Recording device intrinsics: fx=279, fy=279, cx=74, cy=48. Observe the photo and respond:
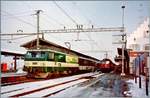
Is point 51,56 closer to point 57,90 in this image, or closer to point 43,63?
point 43,63

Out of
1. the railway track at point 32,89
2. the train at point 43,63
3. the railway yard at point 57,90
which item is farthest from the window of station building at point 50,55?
the railway track at point 32,89

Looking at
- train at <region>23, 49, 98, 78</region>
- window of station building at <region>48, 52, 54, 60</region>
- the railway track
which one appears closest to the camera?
the railway track

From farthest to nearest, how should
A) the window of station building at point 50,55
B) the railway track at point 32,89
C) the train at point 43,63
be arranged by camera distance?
the window of station building at point 50,55
the train at point 43,63
the railway track at point 32,89

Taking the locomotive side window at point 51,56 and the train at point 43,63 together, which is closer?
the train at point 43,63

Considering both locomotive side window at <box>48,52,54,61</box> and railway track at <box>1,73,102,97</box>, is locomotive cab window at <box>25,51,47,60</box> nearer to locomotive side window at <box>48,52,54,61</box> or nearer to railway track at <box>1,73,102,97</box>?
locomotive side window at <box>48,52,54,61</box>

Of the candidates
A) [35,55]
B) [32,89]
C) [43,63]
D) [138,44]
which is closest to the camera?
[32,89]

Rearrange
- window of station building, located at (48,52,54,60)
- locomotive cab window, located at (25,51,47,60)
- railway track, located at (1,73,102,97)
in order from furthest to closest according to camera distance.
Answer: window of station building, located at (48,52,54,60) → locomotive cab window, located at (25,51,47,60) → railway track, located at (1,73,102,97)

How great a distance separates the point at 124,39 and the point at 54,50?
3742mm

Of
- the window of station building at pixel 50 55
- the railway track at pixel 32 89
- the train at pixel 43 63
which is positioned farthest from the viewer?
the window of station building at pixel 50 55

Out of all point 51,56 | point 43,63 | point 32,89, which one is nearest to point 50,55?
point 51,56

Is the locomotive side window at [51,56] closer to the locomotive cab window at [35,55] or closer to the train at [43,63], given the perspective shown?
the train at [43,63]

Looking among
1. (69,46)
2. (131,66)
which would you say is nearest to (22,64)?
(69,46)

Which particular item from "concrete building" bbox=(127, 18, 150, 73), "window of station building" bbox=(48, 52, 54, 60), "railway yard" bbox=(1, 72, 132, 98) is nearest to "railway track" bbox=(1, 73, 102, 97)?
"railway yard" bbox=(1, 72, 132, 98)

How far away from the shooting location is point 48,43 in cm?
1412
